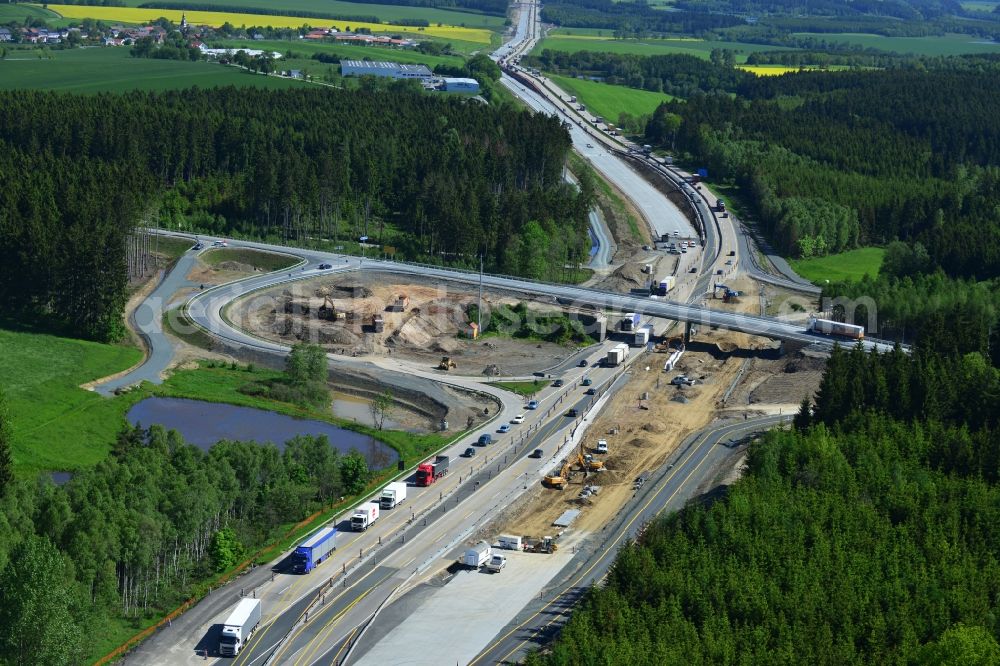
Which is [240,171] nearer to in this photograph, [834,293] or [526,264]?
[526,264]

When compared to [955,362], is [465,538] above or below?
below

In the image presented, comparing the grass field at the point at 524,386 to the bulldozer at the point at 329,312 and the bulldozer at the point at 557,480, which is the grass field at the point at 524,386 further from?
the bulldozer at the point at 329,312

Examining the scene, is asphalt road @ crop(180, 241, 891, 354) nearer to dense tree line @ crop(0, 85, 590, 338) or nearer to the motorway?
the motorway

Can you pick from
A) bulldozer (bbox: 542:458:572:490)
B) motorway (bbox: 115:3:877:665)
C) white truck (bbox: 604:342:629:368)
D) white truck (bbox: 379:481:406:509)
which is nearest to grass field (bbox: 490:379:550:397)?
motorway (bbox: 115:3:877:665)

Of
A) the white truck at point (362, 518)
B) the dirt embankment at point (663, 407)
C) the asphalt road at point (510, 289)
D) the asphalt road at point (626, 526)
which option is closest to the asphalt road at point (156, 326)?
the asphalt road at point (510, 289)

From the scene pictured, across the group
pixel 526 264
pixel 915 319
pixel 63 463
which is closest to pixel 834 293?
pixel 915 319

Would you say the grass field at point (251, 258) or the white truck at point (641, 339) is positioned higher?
the grass field at point (251, 258)

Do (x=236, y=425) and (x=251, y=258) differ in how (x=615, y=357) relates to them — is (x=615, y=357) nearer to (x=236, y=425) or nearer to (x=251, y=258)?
(x=236, y=425)
